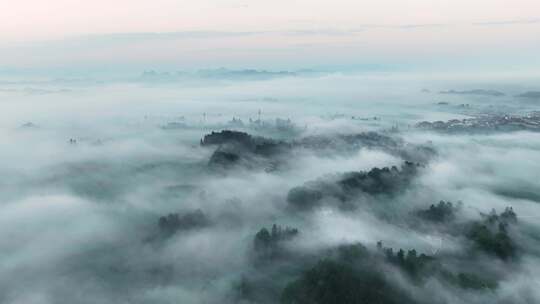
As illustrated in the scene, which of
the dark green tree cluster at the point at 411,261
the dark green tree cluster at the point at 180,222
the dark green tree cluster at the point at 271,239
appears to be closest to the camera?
the dark green tree cluster at the point at 411,261

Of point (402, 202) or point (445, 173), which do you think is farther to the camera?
point (445, 173)

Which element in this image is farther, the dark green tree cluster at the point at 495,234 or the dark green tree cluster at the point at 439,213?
the dark green tree cluster at the point at 439,213

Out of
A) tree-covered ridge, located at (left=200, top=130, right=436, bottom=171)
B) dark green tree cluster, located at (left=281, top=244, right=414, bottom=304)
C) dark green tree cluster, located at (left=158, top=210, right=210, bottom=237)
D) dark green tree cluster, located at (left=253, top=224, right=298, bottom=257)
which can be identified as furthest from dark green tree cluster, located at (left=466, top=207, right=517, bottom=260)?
tree-covered ridge, located at (left=200, top=130, right=436, bottom=171)

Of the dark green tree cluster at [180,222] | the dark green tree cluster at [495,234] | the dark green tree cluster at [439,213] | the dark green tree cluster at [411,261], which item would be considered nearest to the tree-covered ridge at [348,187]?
the dark green tree cluster at [439,213]

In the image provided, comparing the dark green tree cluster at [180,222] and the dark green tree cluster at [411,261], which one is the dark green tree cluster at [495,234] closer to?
the dark green tree cluster at [411,261]

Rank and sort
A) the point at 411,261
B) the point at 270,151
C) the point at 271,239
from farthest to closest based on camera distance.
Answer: the point at 270,151, the point at 271,239, the point at 411,261

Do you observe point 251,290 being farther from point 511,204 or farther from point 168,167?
point 168,167

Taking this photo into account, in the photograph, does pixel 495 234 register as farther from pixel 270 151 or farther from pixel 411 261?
pixel 270 151

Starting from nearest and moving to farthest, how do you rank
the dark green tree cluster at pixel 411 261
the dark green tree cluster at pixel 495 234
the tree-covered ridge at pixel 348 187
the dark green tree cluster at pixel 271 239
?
the dark green tree cluster at pixel 411 261, the dark green tree cluster at pixel 495 234, the dark green tree cluster at pixel 271 239, the tree-covered ridge at pixel 348 187

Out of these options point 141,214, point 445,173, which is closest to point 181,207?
point 141,214

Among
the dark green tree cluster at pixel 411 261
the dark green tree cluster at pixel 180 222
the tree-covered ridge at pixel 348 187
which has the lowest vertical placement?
the dark green tree cluster at pixel 180 222

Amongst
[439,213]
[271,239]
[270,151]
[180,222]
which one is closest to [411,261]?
[271,239]
